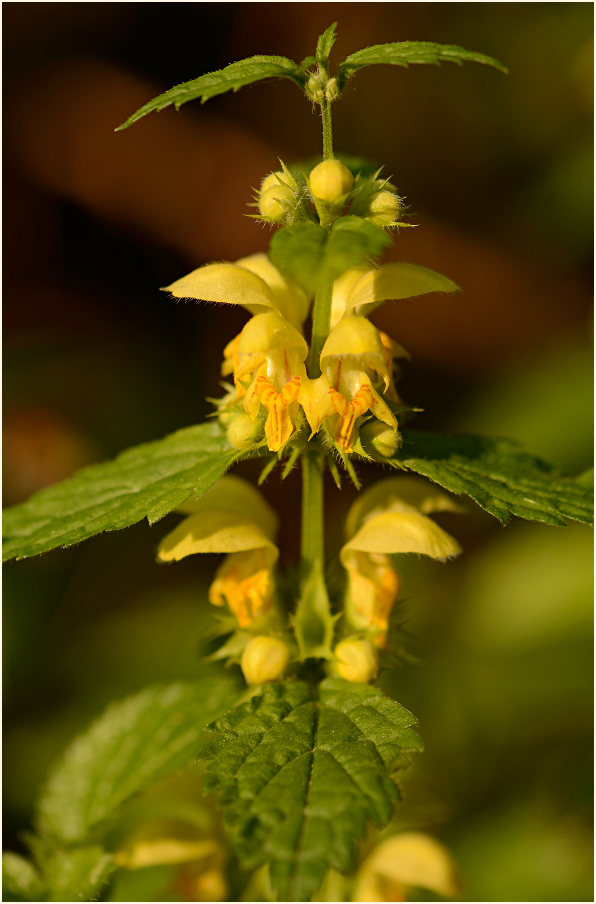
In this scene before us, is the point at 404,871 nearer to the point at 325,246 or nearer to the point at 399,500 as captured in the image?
the point at 399,500

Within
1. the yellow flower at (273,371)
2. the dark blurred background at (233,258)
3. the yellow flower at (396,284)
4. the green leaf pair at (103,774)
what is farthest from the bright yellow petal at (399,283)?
the dark blurred background at (233,258)

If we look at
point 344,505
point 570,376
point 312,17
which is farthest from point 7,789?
point 312,17

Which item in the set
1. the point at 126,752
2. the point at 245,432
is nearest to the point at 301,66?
the point at 245,432

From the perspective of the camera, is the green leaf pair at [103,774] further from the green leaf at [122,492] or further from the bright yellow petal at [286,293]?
the bright yellow petal at [286,293]

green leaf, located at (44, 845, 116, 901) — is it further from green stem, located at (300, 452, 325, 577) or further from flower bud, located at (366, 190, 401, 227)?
flower bud, located at (366, 190, 401, 227)

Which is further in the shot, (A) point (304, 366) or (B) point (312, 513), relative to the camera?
(B) point (312, 513)
